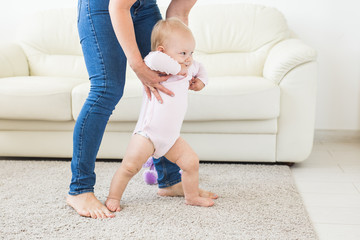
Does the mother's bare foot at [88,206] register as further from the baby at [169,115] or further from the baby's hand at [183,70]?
the baby's hand at [183,70]

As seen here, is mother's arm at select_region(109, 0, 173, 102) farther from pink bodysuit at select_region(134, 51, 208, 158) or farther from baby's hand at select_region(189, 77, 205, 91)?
baby's hand at select_region(189, 77, 205, 91)

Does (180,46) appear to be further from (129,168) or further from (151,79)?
(129,168)

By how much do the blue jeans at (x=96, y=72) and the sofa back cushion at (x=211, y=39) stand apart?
131 cm

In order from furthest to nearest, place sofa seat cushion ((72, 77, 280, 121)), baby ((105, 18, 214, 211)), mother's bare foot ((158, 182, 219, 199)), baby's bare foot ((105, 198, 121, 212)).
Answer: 1. sofa seat cushion ((72, 77, 280, 121))
2. mother's bare foot ((158, 182, 219, 199))
3. baby's bare foot ((105, 198, 121, 212))
4. baby ((105, 18, 214, 211))

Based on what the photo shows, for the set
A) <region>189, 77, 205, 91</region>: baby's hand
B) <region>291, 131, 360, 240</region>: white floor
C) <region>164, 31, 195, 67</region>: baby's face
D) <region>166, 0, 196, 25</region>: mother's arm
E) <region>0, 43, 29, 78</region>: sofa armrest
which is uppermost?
<region>166, 0, 196, 25</region>: mother's arm

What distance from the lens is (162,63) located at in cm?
137

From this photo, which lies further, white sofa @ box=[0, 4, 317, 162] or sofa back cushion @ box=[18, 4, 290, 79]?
sofa back cushion @ box=[18, 4, 290, 79]

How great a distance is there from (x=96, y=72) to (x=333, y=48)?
2.01 m

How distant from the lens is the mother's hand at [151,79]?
4.55 feet

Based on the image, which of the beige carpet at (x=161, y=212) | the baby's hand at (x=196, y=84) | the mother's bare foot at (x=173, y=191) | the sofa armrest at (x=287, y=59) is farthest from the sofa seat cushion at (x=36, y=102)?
the sofa armrest at (x=287, y=59)

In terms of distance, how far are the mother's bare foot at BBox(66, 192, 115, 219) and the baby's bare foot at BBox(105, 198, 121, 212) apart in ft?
0.09

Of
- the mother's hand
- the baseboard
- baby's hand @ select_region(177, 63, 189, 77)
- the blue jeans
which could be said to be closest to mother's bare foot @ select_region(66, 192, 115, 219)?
the blue jeans

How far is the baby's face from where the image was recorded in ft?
4.58

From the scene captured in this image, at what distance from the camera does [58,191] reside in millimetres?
1761
